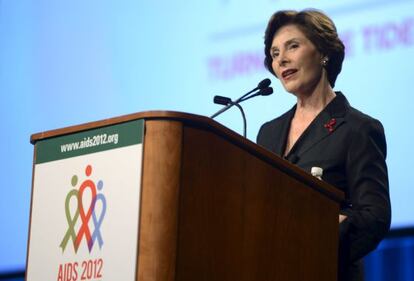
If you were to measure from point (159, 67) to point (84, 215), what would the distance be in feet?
7.66

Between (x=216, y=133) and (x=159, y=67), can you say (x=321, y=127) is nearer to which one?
(x=216, y=133)

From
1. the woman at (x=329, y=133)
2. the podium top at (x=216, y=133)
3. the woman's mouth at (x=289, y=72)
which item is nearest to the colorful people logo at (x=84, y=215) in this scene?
the podium top at (x=216, y=133)

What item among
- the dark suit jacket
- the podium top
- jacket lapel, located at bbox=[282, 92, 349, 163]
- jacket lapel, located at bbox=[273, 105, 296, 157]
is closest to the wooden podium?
the podium top

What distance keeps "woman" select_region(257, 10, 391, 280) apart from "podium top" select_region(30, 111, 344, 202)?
0.58 ft

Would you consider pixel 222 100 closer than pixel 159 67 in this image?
→ Yes

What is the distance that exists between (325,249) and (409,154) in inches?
53.2

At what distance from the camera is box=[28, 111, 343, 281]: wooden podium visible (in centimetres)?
185

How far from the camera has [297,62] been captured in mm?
2754

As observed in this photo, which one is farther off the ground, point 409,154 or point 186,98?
point 186,98

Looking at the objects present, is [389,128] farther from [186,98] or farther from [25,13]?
[25,13]

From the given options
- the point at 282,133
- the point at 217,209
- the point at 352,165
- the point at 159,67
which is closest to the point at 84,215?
the point at 217,209

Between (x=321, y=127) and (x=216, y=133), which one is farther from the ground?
(x=321, y=127)

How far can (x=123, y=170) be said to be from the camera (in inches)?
75.7

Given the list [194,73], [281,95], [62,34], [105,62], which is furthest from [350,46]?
[62,34]
